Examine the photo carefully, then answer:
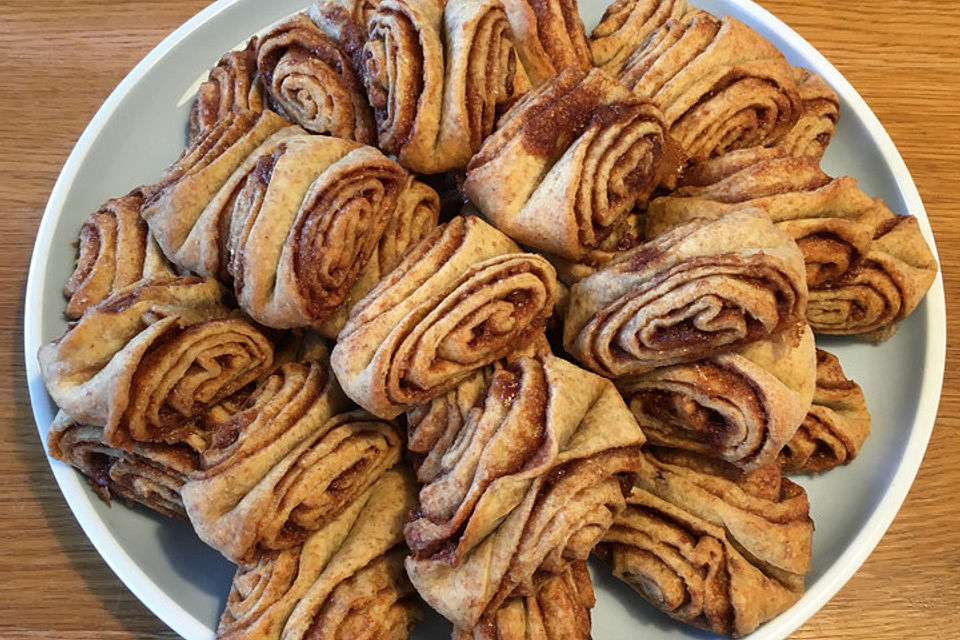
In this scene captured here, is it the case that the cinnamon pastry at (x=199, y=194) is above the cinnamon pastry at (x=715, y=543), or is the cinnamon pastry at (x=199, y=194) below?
above

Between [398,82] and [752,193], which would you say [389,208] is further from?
[752,193]

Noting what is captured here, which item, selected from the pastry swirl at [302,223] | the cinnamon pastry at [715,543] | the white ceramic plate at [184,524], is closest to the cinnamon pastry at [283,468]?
the pastry swirl at [302,223]

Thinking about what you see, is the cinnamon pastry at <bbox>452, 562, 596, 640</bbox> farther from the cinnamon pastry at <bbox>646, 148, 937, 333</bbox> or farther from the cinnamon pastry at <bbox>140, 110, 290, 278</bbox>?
the cinnamon pastry at <bbox>140, 110, 290, 278</bbox>

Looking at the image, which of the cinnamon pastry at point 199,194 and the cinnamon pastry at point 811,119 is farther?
the cinnamon pastry at point 811,119

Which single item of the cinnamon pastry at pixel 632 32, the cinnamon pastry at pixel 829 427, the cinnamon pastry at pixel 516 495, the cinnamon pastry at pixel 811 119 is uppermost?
the cinnamon pastry at pixel 632 32

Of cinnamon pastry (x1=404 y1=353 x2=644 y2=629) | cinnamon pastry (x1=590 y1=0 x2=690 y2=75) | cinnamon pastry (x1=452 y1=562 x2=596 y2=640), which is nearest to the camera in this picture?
cinnamon pastry (x1=404 y1=353 x2=644 y2=629)

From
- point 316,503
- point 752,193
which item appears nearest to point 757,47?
point 752,193

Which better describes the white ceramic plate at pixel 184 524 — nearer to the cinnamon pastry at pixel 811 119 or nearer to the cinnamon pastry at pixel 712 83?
the cinnamon pastry at pixel 811 119

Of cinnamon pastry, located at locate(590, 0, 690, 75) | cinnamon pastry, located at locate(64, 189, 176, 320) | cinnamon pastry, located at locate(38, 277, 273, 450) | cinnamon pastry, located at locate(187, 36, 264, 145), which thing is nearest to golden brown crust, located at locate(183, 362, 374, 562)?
cinnamon pastry, located at locate(38, 277, 273, 450)
